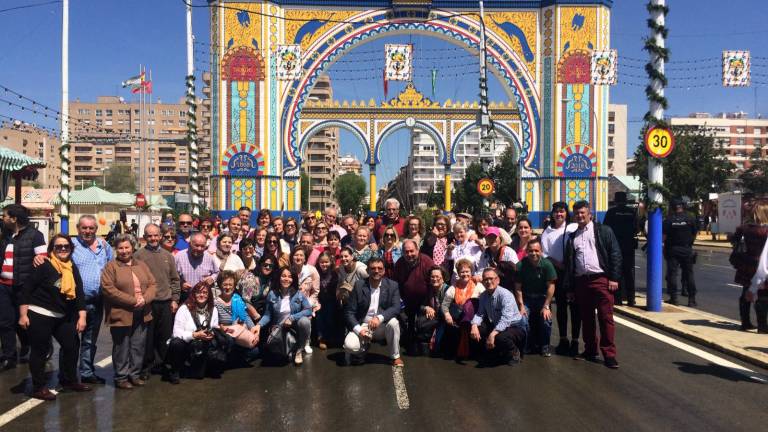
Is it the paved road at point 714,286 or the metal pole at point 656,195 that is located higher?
the metal pole at point 656,195

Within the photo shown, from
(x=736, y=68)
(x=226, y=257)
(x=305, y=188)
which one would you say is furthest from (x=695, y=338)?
(x=305, y=188)

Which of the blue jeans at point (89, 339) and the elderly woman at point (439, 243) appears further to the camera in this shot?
the elderly woman at point (439, 243)

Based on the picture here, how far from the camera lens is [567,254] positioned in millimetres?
7340

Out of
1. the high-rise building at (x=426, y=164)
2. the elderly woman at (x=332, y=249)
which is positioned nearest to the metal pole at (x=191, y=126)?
the elderly woman at (x=332, y=249)

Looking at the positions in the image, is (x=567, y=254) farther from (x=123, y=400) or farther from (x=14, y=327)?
(x=14, y=327)

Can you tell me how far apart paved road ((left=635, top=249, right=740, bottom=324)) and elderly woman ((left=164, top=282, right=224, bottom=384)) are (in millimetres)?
7719

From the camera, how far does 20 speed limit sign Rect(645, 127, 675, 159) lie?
9828 millimetres

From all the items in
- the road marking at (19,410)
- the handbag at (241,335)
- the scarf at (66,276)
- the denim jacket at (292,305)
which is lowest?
the road marking at (19,410)

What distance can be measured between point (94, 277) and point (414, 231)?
13.7ft

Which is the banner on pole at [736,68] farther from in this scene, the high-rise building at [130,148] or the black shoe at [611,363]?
the high-rise building at [130,148]

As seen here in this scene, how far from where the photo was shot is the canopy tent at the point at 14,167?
14.2 metres

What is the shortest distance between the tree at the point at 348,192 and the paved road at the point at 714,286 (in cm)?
6970

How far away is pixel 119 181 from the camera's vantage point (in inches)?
3420

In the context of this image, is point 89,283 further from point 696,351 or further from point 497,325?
point 696,351
